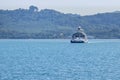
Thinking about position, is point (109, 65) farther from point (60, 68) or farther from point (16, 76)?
point (16, 76)

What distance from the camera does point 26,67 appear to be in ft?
268

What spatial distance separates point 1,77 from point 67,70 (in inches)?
475

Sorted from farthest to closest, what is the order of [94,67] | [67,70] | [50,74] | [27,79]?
[94,67] → [67,70] → [50,74] → [27,79]

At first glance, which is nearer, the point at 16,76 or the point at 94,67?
the point at 16,76

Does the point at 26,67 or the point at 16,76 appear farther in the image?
the point at 26,67

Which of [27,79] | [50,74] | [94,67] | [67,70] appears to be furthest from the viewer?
[94,67]

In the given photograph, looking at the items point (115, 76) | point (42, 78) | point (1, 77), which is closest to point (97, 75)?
point (115, 76)

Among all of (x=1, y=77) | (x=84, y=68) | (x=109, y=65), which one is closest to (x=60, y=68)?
(x=84, y=68)

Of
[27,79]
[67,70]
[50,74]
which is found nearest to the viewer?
[27,79]

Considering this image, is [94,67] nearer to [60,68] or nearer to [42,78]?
[60,68]

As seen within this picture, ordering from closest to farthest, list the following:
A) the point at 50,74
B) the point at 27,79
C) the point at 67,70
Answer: the point at 27,79, the point at 50,74, the point at 67,70

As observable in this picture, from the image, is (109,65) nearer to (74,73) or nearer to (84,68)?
(84,68)

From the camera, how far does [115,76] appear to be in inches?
2692

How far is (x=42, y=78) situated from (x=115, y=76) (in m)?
8.73
